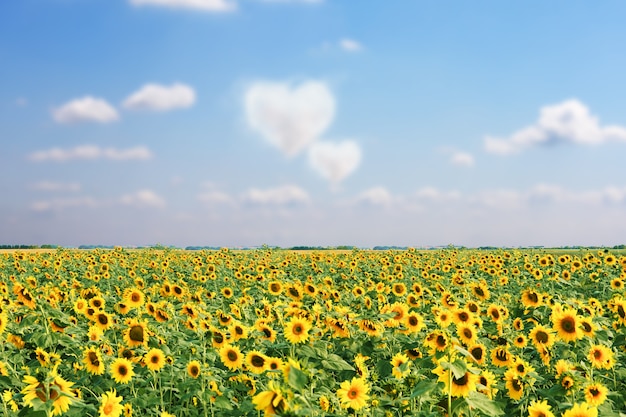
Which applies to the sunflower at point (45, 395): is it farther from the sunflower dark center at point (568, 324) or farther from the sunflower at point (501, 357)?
the sunflower dark center at point (568, 324)

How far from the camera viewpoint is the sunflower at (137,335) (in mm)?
6949

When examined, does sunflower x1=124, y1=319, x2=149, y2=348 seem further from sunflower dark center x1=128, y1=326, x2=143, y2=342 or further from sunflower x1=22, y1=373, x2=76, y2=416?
sunflower x1=22, y1=373, x2=76, y2=416

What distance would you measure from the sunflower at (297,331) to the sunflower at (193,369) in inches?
42.7

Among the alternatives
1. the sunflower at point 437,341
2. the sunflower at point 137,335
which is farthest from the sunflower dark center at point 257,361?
the sunflower at point 137,335

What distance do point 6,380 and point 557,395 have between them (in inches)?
226

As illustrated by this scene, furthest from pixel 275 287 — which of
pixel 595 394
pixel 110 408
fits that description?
pixel 595 394

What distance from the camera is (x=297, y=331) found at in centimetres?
583

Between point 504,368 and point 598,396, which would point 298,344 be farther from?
point 598,396

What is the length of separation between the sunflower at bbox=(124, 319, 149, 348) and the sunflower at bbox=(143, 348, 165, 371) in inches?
20.2

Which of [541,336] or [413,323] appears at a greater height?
[413,323]

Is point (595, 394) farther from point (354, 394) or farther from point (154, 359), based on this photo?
point (154, 359)

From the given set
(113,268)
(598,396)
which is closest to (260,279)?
(113,268)

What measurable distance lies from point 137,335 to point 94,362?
0.57 meters

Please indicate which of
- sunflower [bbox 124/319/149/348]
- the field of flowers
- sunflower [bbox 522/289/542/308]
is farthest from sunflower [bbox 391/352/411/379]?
sunflower [bbox 522/289/542/308]
